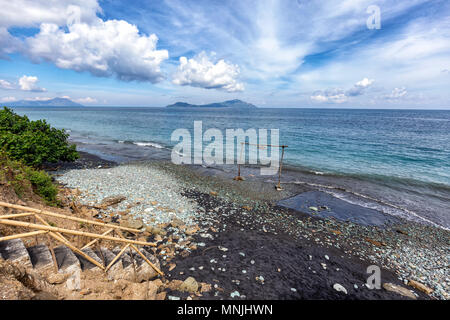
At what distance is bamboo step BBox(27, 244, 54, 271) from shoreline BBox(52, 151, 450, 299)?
3.41 metres

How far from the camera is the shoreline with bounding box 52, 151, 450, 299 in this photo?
23.4 feet

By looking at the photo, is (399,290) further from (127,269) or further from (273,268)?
(127,269)

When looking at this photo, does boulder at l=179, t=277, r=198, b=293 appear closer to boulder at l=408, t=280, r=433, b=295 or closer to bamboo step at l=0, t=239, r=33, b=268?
bamboo step at l=0, t=239, r=33, b=268

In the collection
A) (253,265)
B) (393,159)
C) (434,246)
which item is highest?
(393,159)

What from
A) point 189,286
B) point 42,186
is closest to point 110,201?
point 42,186

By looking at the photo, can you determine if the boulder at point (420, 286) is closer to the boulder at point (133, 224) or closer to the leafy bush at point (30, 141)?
the boulder at point (133, 224)

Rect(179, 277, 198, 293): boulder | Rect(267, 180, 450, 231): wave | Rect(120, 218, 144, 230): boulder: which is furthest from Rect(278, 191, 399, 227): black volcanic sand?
Rect(120, 218, 144, 230): boulder

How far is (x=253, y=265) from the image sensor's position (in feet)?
26.1

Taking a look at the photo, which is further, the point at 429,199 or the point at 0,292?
the point at 429,199

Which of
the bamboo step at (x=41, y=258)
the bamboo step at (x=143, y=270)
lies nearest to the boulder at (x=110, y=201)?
the bamboo step at (x=143, y=270)

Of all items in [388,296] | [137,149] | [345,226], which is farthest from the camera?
[137,149]
